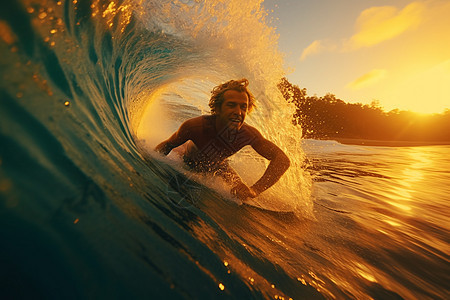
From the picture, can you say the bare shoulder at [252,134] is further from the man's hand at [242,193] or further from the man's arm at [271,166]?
the man's hand at [242,193]

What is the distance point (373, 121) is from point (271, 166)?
184 feet

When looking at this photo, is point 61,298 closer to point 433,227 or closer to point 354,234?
point 354,234

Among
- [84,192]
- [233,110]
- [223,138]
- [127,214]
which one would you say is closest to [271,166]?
[223,138]

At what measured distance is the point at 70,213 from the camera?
774mm

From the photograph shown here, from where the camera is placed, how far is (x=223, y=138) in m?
2.76

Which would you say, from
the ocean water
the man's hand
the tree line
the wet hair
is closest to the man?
the wet hair

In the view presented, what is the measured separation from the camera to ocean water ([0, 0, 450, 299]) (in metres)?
0.69

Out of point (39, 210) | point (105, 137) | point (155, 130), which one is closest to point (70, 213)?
point (39, 210)

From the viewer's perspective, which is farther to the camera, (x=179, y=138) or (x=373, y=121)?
(x=373, y=121)

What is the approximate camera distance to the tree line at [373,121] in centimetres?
4206

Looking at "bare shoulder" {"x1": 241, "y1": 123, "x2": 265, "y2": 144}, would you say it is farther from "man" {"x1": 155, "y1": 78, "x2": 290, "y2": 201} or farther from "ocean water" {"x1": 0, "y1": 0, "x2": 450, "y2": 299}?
"ocean water" {"x1": 0, "y1": 0, "x2": 450, "y2": 299}

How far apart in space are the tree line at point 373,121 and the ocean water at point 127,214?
40.9 m

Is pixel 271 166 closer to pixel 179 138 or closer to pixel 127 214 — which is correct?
pixel 179 138

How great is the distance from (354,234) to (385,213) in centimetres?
110
